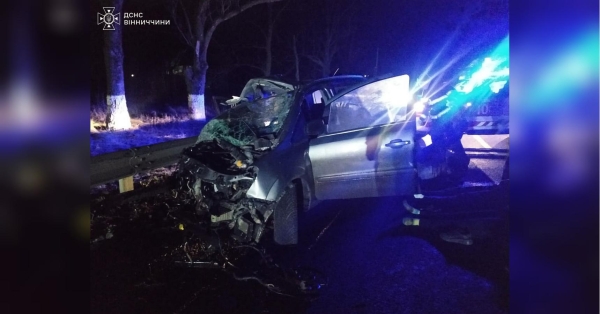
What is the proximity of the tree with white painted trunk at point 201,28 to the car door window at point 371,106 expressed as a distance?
0.99 metres

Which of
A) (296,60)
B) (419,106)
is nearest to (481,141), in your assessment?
(419,106)

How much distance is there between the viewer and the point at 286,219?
3273mm

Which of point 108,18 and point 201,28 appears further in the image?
point 201,28

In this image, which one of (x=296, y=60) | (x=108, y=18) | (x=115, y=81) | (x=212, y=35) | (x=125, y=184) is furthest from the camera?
(x=125, y=184)

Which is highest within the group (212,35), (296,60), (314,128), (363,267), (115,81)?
(212,35)

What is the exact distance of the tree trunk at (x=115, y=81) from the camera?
2869 mm

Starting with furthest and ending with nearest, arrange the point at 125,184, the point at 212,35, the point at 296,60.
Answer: the point at 125,184 < the point at 212,35 < the point at 296,60

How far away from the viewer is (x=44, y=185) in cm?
255

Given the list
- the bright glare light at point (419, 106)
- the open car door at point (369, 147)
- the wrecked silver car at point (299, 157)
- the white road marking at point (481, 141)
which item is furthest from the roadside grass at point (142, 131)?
the white road marking at point (481, 141)

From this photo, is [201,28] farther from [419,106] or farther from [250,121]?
[419,106]

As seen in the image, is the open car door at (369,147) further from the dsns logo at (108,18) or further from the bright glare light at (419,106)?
the dsns logo at (108,18)

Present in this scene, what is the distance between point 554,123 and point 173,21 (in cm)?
248

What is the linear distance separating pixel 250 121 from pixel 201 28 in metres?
0.86

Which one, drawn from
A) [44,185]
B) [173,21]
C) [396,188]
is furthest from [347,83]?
[44,185]
